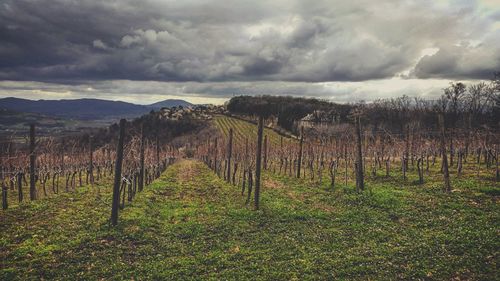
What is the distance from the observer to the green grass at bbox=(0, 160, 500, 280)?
11188mm

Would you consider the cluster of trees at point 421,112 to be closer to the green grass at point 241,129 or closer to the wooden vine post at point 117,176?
the green grass at point 241,129

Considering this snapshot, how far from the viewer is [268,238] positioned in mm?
14789

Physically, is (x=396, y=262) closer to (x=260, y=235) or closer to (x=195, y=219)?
(x=260, y=235)

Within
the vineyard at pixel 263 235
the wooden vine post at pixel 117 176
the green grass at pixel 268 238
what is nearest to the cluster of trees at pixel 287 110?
the vineyard at pixel 263 235

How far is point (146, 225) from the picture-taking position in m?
17.0

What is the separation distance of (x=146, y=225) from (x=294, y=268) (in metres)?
9.08

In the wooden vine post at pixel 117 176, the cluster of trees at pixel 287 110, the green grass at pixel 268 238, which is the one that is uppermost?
the cluster of trees at pixel 287 110

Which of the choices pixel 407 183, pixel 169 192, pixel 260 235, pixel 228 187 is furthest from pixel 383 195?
pixel 169 192

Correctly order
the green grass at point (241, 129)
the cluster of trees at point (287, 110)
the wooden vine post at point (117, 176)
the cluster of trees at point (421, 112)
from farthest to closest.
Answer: the cluster of trees at point (287, 110), the green grass at point (241, 129), the cluster of trees at point (421, 112), the wooden vine post at point (117, 176)

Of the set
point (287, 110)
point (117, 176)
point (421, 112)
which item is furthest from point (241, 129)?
point (117, 176)

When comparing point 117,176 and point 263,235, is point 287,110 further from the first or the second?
point 263,235

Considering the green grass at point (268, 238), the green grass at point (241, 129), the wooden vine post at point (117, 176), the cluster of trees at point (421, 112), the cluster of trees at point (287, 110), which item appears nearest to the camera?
the green grass at point (268, 238)

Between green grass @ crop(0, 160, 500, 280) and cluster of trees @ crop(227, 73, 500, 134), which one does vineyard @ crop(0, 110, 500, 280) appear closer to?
green grass @ crop(0, 160, 500, 280)

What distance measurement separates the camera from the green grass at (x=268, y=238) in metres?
11.2
